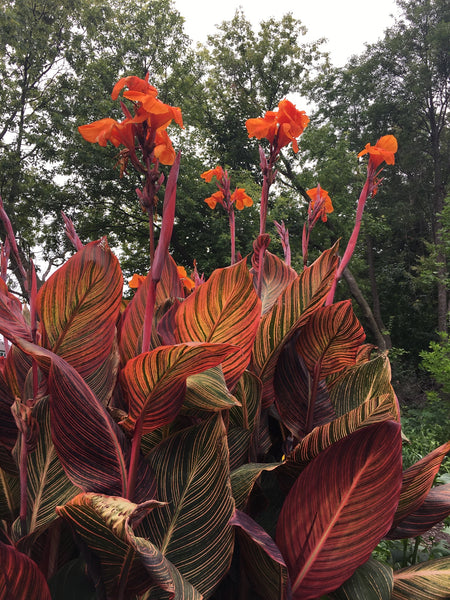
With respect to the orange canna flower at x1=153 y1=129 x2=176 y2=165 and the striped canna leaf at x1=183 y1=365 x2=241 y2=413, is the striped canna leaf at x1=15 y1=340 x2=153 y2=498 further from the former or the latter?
the orange canna flower at x1=153 y1=129 x2=176 y2=165

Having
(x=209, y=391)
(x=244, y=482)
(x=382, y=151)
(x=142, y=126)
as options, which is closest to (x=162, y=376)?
(x=209, y=391)

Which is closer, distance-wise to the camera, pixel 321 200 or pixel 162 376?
pixel 162 376

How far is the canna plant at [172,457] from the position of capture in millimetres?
367

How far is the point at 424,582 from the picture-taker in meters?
0.49

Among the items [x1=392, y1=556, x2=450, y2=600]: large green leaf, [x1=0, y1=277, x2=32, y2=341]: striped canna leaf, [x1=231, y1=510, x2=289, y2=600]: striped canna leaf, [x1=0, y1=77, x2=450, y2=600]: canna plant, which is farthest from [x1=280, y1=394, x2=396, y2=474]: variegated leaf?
[x1=0, y1=277, x2=32, y2=341]: striped canna leaf

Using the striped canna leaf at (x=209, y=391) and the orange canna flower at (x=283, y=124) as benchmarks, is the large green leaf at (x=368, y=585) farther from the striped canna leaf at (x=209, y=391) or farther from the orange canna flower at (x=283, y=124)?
the orange canna flower at (x=283, y=124)

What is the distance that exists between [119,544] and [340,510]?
23cm

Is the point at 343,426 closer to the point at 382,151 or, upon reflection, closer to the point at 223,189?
the point at 382,151

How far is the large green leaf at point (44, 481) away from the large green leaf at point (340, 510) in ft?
0.83

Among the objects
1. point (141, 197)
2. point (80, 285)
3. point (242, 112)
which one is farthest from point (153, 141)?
point (242, 112)

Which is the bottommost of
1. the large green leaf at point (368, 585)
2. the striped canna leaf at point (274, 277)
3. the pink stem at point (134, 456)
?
the large green leaf at point (368, 585)

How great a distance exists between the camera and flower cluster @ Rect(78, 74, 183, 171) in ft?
1.34

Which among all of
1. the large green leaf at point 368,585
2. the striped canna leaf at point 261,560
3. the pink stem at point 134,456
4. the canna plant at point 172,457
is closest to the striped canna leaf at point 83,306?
the canna plant at point 172,457

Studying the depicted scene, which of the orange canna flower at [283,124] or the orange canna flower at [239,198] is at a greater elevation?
the orange canna flower at [239,198]
